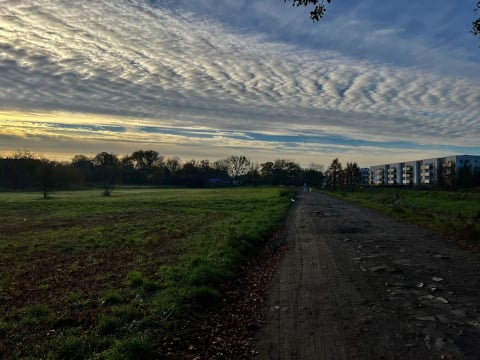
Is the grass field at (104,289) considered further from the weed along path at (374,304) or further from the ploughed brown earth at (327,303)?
the weed along path at (374,304)

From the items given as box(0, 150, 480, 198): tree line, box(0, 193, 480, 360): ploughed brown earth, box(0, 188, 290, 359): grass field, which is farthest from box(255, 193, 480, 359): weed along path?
box(0, 150, 480, 198): tree line

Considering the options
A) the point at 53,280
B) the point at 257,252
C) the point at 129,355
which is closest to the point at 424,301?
the point at 129,355

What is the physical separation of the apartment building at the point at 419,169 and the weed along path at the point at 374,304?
8699 cm

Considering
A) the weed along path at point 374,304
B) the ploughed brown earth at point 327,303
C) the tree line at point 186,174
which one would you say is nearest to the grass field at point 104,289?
the ploughed brown earth at point 327,303

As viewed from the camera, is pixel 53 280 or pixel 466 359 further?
pixel 53 280

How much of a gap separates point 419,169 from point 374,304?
537 feet

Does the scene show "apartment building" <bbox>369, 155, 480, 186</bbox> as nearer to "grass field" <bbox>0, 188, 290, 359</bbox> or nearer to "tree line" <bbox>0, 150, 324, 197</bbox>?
"tree line" <bbox>0, 150, 324, 197</bbox>

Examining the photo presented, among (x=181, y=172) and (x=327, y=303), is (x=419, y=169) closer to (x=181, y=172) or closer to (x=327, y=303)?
(x=181, y=172)

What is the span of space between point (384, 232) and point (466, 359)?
45.0 feet

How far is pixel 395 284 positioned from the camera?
8961 millimetres

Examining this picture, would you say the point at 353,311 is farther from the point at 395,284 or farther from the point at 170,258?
the point at 170,258

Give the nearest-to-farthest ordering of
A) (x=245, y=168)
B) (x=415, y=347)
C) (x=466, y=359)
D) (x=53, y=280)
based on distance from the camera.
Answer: (x=466, y=359), (x=415, y=347), (x=53, y=280), (x=245, y=168)

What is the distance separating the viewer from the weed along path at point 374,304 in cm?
561

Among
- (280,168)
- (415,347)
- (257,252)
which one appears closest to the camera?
(415,347)
